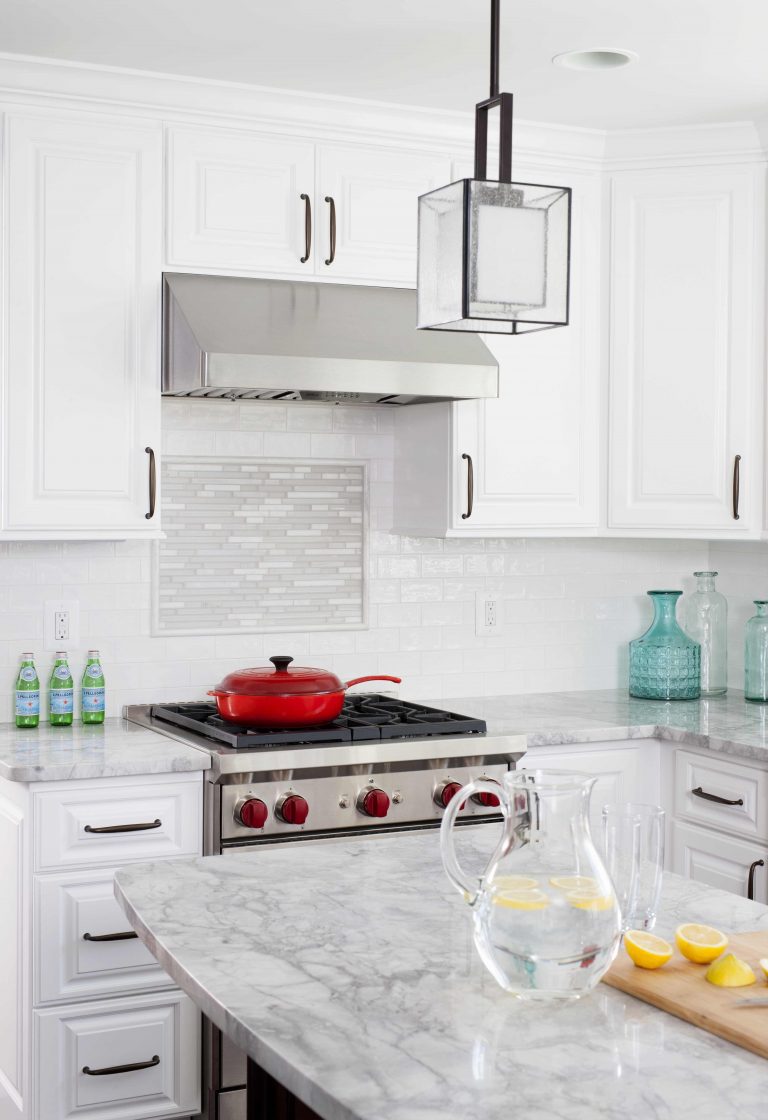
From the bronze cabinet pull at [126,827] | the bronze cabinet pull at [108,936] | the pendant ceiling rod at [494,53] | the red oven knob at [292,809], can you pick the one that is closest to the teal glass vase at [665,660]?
the red oven knob at [292,809]

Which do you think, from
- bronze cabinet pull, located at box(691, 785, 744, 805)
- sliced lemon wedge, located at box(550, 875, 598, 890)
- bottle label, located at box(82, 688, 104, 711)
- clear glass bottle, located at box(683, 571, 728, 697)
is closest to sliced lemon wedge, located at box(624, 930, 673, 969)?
Result: sliced lemon wedge, located at box(550, 875, 598, 890)

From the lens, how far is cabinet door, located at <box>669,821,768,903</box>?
3.29 metres

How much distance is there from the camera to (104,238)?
329 centimetres

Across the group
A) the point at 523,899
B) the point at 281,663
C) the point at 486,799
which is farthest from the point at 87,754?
the point at 523,899

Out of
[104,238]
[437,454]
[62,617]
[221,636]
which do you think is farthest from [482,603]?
[104,238]

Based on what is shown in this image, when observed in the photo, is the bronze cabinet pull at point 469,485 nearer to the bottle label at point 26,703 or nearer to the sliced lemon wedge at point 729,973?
the bottle label at point 26,703

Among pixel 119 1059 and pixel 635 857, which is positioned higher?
pixel 635 857

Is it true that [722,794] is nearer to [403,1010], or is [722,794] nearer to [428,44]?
[428,44]

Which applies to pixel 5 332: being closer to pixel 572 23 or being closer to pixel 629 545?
pixel 572 23

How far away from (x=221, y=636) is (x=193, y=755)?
76cm

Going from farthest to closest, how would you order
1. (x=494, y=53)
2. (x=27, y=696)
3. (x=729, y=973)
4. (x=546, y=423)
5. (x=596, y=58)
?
(x=546, y=423)
(x=27, y=696)
(x=596, y=58)
(x=494, y=53)
(x=729, y=973)

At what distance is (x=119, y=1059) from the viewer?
301 centimetres

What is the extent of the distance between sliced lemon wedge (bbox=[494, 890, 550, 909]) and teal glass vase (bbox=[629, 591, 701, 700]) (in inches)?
108

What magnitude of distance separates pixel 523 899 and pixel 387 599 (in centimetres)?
261
